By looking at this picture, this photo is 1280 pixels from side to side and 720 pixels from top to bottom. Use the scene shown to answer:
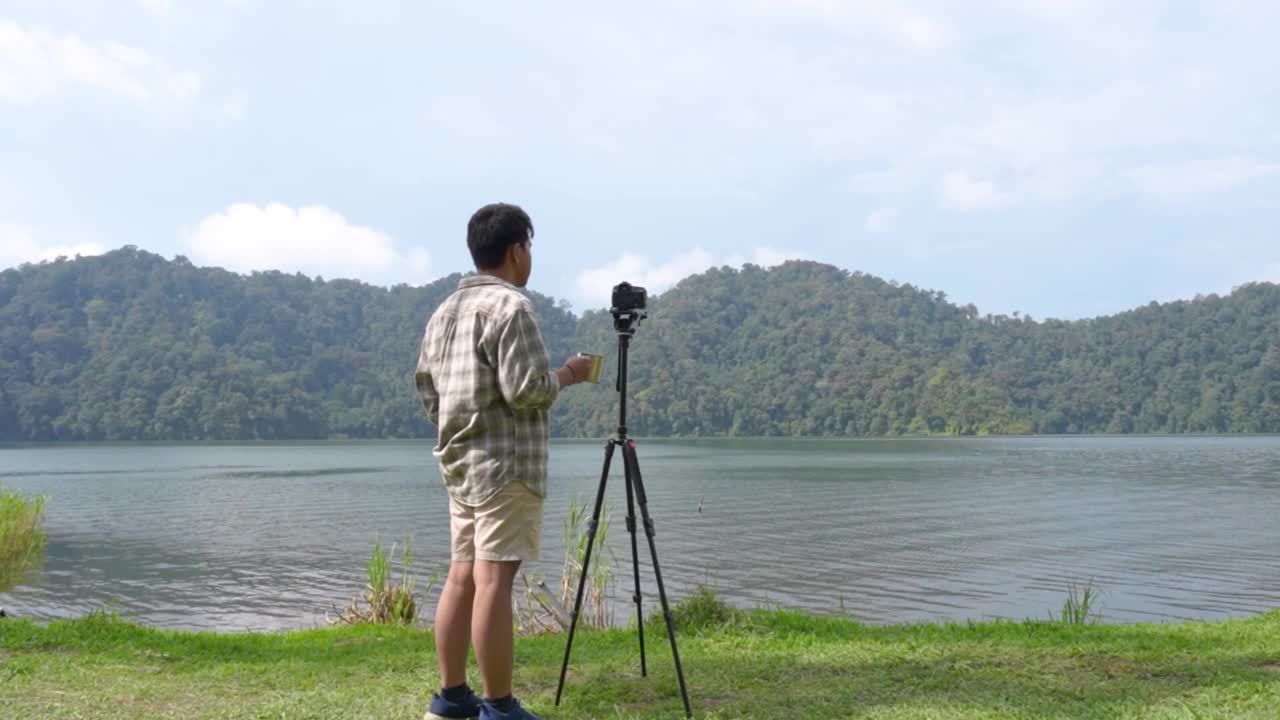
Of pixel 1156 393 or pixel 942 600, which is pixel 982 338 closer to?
pixel 1156 393

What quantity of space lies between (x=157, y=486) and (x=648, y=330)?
100987 millimetres

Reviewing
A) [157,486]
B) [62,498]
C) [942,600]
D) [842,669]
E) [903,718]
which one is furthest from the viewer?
[157,486]

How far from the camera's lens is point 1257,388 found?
113375 mm

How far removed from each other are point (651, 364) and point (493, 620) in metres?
129

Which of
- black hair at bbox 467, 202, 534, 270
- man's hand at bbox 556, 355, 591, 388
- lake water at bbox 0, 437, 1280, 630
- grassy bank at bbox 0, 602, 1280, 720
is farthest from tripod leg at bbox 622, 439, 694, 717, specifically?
lake water at bbox 0, 437, 1280, 630

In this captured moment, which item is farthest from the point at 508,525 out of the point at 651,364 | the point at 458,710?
the point at 651,364

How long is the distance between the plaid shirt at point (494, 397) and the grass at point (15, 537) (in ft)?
53.3

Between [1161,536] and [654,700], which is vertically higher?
[654,700]

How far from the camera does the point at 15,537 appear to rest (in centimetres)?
1816

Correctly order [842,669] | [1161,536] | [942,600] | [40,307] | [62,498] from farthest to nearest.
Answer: [40,307]
[62,498]
[1161,536]
[942,600]
[842,669]

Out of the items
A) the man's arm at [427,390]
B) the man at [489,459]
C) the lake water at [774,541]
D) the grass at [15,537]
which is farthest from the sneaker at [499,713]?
the grass at [15,537]

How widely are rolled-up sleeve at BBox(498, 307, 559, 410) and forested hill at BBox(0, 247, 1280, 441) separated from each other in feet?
359

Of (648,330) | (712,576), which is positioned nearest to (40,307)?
(648,330)

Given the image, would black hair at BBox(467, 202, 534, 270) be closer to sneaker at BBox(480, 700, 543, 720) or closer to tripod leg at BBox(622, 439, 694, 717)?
tripod leg at BBox(622, 439, 694, 717)
